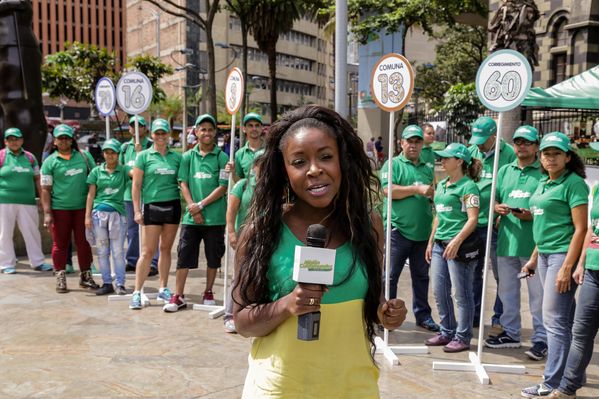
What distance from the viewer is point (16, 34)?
10875 millimetres

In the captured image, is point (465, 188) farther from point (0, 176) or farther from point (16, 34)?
point (16, 34)

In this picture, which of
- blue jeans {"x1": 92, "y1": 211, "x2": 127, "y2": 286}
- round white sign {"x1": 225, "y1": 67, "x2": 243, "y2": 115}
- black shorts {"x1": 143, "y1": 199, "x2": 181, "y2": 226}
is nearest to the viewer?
round white sign {"x1": 225, "y1": 67, "x2": 243, "y2": 115}

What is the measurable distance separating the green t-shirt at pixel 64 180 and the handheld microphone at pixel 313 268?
6.77 m

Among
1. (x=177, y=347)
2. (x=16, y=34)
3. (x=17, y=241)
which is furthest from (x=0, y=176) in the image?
(x=177, y=347)

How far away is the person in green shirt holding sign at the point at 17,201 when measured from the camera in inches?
359

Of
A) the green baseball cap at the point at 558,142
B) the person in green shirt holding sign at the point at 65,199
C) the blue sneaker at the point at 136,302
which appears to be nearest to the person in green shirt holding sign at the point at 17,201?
the person in green shirt holding sign at the point at 65,199

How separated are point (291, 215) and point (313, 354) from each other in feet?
1.51

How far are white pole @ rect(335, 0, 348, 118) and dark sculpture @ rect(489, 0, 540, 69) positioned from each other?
4.64 metres

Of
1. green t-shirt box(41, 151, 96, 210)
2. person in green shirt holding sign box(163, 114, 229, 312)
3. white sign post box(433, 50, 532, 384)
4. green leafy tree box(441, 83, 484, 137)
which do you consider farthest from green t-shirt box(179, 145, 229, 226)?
green leafy tree box(441, 83, 484, 137)

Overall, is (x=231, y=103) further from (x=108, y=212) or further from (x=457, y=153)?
(x=457, y=153)

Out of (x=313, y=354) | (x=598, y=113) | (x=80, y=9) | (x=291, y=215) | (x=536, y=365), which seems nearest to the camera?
(x=313, y=354)

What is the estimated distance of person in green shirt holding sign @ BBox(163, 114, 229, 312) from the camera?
7.05 metres

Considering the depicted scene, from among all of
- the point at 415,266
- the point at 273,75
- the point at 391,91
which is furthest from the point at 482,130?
the point at 273,75

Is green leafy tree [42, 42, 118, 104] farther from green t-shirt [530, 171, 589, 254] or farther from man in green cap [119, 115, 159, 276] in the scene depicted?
green t-shirt [530, 171, 589, 254]
